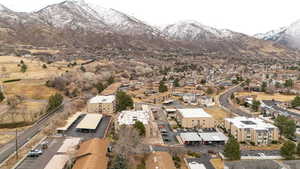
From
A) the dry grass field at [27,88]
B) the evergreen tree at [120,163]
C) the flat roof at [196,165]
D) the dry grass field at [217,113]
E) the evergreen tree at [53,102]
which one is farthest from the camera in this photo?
the dry grass field at [217,113]

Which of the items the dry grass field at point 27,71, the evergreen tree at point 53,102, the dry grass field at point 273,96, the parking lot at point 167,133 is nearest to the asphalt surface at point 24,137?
the evergreen tree at point 53,102

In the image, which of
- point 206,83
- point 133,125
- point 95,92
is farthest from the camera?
point 206,83

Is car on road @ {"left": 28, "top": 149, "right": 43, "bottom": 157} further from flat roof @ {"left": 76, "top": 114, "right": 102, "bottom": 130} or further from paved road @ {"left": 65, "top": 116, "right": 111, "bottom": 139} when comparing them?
flat roof @ {"left": 76, "top": 114, "right": 102, "bottom": 130}

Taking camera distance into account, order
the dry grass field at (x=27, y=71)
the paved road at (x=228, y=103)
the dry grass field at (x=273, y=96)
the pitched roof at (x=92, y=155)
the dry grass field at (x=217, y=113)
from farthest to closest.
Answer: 1. the dry grass field at (x=27, y=71)
2. the dry grass field at (x=273, y=96)
3. the paved road at (x=228, y=103)
4. the dry grass field at (x=217, y=113)
5. the pitched roof at (x=92, y=155)

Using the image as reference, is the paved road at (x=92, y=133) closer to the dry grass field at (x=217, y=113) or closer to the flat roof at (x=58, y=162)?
the flat roof at (x=58, y=162)

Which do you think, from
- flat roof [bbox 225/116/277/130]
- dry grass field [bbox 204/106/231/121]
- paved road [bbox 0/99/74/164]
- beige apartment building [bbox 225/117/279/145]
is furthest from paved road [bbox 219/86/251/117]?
paved road [bbox 0/99/74/164]

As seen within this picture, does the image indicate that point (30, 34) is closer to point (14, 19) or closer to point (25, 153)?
point (14, 19)

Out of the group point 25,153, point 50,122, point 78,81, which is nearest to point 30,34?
point 78,81
